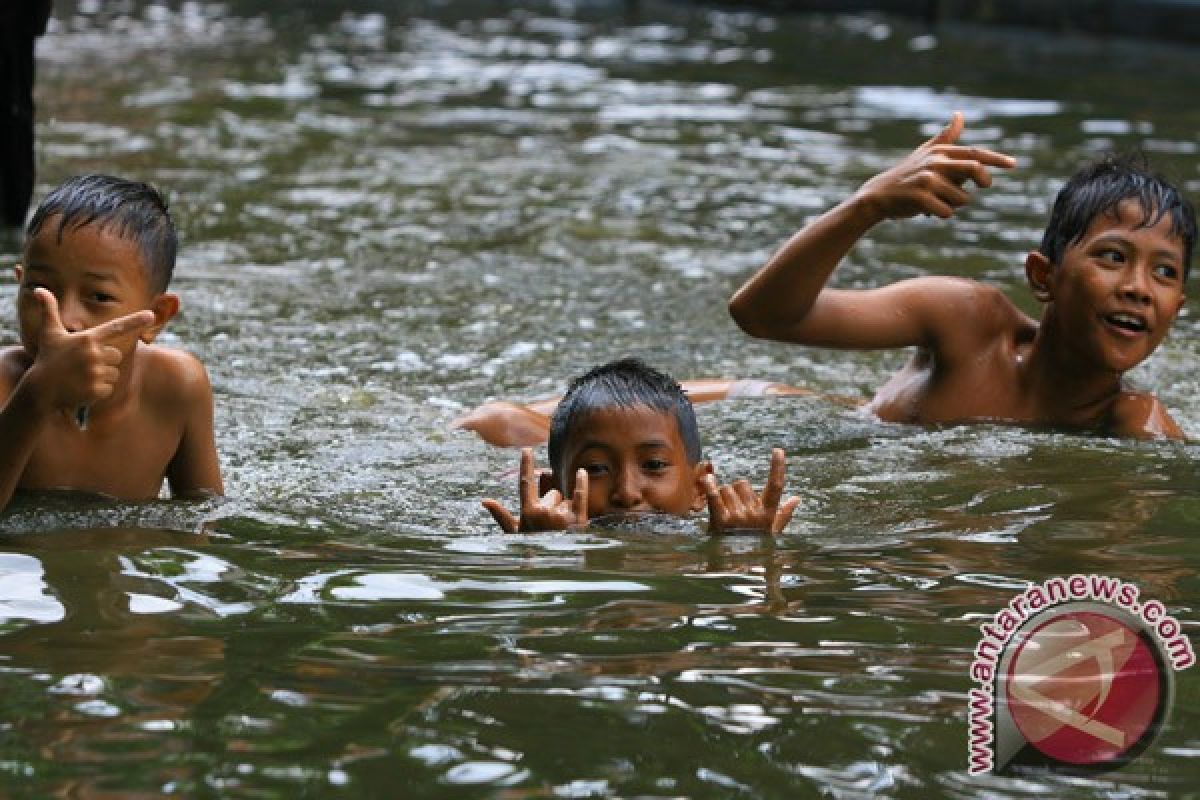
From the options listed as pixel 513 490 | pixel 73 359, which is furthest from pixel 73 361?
pixel 513 490

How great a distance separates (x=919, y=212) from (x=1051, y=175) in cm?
501

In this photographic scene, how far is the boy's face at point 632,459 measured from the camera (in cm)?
436

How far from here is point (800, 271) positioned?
16.8ft

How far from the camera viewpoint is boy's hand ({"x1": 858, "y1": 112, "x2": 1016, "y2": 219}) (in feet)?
15.9

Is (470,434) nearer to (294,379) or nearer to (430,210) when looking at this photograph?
(294,379)

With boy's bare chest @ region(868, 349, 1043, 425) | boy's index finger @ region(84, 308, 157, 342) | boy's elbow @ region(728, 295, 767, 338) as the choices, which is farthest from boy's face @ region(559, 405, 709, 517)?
boy's bare chest @ region(868, 349, 1043, 425)

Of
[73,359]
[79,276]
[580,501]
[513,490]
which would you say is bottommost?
[513,490]

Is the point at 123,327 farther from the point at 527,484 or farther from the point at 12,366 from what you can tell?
the point at 527,484

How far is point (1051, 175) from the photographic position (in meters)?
9.67

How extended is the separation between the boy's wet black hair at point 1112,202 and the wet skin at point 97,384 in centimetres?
239

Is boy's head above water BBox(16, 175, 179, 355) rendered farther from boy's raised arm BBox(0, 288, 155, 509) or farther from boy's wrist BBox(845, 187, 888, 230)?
boy's wrist BBox(845, 187, 888, 230)

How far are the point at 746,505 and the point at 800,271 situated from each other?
3.84 ft

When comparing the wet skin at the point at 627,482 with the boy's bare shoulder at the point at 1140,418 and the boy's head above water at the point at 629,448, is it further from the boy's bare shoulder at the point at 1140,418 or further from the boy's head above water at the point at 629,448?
the boy's bare shoulder at the point at 1140,418

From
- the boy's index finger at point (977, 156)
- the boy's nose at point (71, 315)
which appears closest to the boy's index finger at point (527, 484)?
the boy's nose at point (71, 315)
